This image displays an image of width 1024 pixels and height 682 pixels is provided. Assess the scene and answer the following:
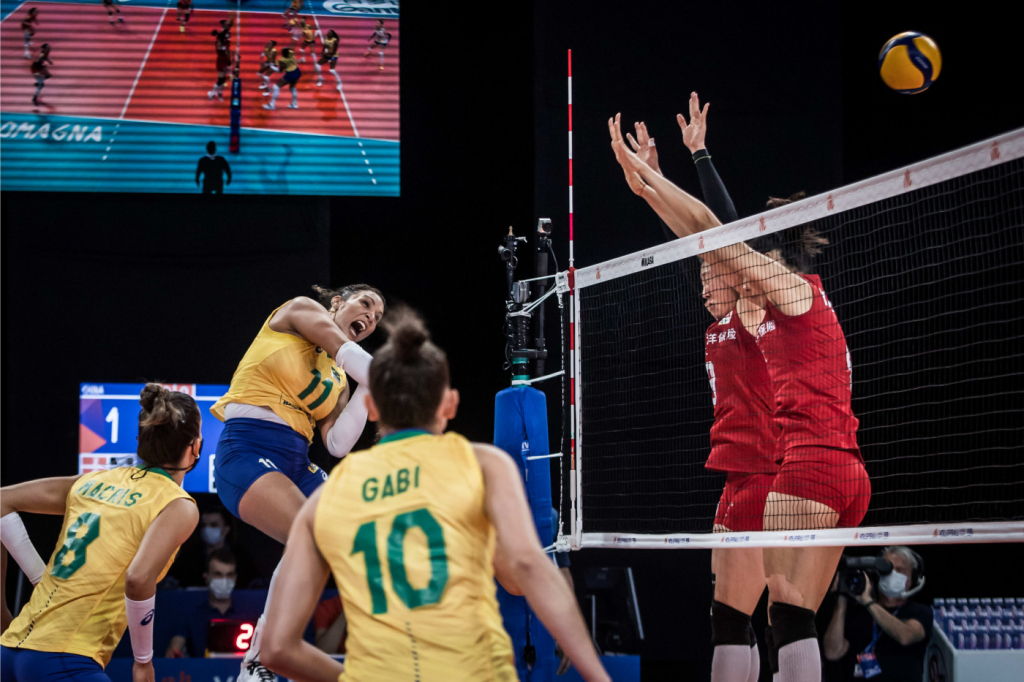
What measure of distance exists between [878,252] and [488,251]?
11.1 feet

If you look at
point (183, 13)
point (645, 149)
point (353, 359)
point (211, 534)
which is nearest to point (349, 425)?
point (353, 359)

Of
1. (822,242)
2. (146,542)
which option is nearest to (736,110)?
(822,242)

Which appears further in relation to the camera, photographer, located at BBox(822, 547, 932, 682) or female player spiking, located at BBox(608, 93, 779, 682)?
photographer, located at BBox(822, 547, 932, 682)

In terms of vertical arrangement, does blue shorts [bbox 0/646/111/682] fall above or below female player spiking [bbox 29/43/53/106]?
below

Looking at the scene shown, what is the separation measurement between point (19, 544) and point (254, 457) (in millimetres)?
1115

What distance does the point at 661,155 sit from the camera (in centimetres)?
801

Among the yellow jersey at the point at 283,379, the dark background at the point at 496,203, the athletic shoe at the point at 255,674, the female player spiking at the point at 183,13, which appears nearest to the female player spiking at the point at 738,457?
the yellow jersey at the point at 283,379

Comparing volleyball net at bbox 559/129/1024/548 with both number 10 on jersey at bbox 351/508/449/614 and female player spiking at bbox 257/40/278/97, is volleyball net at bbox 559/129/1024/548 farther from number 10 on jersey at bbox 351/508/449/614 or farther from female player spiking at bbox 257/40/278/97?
number 10 on jersey at bbox 351/508/449/614

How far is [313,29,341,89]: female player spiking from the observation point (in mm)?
8484

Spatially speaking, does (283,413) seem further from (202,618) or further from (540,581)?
(202,618)

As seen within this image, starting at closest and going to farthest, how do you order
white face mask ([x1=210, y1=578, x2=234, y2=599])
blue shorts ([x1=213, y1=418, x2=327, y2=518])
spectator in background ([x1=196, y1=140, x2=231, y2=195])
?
blue shorts ([x1=213, y1=418, x2=327, y2=518])
white face mask ([x1=210, y1=578, x2=234, y2=599])
spectator in background ([x1=196, y1=140, x2=231, y2=195])

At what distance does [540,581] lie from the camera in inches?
79.6

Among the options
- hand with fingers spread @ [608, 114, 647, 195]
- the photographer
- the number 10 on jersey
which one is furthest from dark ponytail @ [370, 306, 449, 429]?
the photographer

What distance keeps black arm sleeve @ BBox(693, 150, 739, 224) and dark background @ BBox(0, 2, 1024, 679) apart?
278cm
